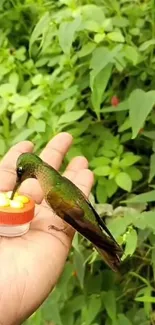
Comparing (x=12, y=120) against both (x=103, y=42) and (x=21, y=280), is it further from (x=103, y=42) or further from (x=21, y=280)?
(x=21, y=280)

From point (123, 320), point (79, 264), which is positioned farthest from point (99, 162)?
point (123, 320)

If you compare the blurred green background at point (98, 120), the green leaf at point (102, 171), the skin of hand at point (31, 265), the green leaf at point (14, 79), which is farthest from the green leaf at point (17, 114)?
the skin of hand at point (31, 265)

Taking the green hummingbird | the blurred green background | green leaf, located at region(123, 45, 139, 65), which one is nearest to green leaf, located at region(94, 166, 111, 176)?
the blurred green background

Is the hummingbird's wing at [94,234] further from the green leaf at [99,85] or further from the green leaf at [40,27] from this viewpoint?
the green leaf at [40,27]

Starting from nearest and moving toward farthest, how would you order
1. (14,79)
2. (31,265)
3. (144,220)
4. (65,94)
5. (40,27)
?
(31,265) → (144,220) → (40,27) → (65,94) → (14,79)

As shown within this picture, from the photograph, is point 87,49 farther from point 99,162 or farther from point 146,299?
point 146,299

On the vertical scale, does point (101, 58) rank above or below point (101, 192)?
above
